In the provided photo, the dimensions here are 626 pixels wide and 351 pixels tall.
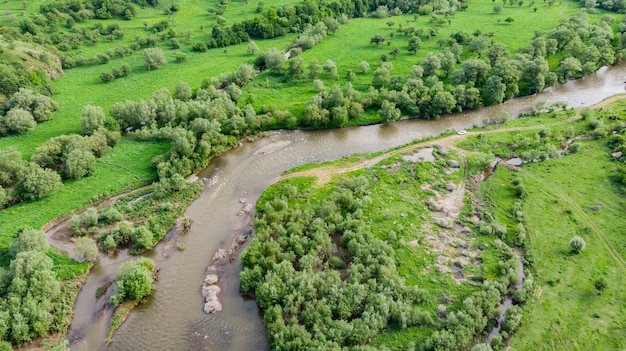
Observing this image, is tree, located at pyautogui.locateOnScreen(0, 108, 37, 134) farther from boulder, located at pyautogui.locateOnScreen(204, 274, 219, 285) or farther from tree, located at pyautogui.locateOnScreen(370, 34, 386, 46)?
tree, located at pyautogui.locateOnScreen(370, 34, 386, 46)

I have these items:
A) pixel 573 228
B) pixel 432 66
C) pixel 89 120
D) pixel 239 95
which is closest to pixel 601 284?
pixel 573 228

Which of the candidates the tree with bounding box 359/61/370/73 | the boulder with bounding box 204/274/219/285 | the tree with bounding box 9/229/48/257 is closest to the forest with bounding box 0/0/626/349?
the tree with bounding box 9/229/48/257

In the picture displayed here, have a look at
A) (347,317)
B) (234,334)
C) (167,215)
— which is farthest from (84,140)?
(347,317)

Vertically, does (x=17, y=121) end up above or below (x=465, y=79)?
above

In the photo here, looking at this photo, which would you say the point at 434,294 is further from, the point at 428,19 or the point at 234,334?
the point at 428,19

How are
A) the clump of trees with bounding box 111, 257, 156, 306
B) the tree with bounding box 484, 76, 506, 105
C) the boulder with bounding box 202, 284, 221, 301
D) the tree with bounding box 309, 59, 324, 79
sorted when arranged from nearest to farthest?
the clump of trees with bounding box 111, 257, 156, 306 → the boulder with bounding box 202, 284, 221, 301 → the tree with bounding box 484, 76, 506, 105 → the tree with bounding box 309, 59, 324, 79

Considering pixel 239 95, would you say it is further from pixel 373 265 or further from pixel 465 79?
pixel 373 265
